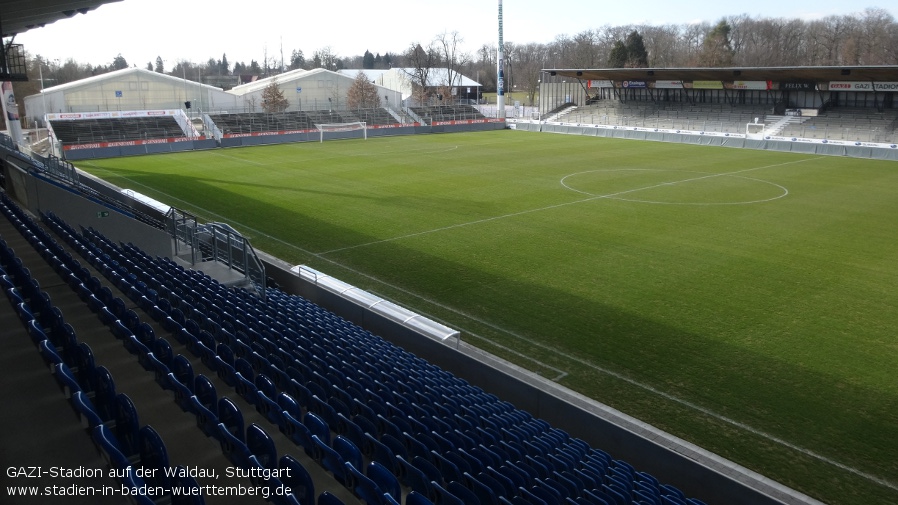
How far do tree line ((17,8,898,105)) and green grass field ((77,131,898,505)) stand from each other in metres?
50.4

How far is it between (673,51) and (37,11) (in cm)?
10716

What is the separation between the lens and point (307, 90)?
237ft

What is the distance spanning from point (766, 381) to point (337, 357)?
726 cm

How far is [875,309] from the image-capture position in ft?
47.8

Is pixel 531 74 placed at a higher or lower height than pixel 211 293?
higher

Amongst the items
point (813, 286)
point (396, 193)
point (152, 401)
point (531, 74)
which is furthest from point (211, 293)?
point (531, 74)

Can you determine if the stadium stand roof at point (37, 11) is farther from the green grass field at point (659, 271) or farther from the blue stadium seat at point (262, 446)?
the blue stadium seat at point (262, 446)

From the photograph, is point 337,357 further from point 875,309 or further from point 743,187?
point 743,187

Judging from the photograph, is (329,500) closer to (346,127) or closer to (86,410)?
(86,410)

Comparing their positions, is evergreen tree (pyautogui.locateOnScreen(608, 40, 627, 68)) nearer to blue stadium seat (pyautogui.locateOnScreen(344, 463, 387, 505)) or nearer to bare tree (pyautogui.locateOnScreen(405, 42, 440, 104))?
bare tree (pyautogui.locateOnScreen(405, 42, 440, 104))

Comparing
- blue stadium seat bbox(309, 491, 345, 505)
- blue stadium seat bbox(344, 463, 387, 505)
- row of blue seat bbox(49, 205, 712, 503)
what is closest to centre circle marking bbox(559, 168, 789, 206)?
row of blue seat bbox(49, 205, 712, 503)

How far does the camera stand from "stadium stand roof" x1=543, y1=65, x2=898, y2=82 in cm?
4312

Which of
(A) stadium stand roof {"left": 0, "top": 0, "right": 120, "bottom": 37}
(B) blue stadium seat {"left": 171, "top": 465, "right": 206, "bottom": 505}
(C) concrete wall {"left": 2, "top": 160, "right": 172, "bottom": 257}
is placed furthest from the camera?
(A) stadium stand roof {"left": 0, "top": 0, "right": 120, "bottom": 37}

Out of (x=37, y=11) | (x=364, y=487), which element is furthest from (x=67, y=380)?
(x=37, y=11)
